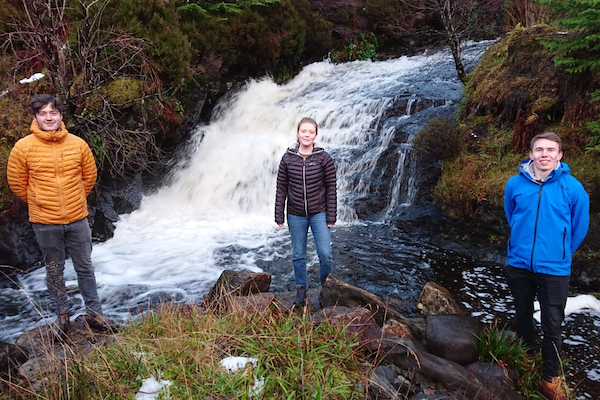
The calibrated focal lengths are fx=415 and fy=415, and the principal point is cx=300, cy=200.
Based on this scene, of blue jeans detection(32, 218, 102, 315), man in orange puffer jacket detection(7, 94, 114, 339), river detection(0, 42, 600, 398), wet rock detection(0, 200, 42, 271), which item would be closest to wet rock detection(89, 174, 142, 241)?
river detection(0, 42, 600, 398)

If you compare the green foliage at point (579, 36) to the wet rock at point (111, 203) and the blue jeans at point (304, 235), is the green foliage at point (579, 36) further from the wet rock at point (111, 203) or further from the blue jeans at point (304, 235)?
the wet rock at point (111, 203)

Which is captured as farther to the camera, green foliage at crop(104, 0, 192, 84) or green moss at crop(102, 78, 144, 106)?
green foliage at crop(104, 0, 192, 84)

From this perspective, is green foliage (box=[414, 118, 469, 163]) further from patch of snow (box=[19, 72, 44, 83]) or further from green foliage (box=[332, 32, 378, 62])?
green foliage (box=[332, 32, 378, 62])

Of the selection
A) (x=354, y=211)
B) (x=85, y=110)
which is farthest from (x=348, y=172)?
(x=85, y=110)

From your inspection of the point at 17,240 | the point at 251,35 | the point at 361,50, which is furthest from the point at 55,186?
the point at 361,50

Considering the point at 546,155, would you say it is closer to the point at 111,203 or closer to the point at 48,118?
the point at 48,118

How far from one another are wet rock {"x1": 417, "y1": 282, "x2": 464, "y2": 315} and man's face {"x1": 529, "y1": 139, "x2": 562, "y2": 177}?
2036mm

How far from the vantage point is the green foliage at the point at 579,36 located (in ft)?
15.6

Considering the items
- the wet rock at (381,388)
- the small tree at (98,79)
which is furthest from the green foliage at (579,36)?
the small tree at (98,79)

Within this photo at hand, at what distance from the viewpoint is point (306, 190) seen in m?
4.11

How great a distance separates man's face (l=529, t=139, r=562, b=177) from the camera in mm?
3086

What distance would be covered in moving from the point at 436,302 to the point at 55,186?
13.6 ft

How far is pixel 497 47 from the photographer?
29.5ft

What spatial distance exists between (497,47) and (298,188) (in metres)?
7.23
